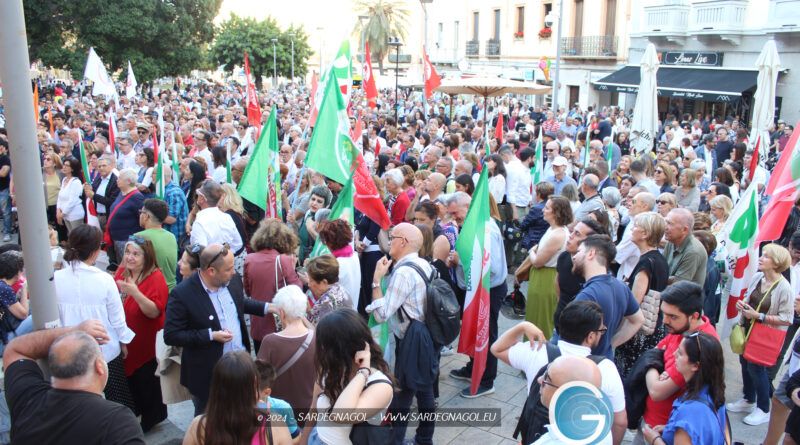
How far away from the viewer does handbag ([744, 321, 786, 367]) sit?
4.35 m

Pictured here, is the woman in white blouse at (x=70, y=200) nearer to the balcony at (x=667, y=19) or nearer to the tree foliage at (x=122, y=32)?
the balcony at (x=667, y=19)

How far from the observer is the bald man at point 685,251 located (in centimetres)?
465

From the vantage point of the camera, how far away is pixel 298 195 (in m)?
7.09

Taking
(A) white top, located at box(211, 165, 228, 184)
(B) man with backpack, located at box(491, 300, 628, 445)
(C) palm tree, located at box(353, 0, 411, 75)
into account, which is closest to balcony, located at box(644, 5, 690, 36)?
(A) white top, located at box(211, 165, 228, 184)

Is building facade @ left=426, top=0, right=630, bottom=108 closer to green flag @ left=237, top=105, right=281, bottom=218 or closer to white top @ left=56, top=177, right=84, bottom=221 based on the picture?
green flag @ left=237, top=105, right=281, bottom=218

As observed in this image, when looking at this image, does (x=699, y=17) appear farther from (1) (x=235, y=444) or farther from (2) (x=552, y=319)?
(1) (x=235, y=444)

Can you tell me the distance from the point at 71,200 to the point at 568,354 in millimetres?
7022

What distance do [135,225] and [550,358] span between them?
16.3ft

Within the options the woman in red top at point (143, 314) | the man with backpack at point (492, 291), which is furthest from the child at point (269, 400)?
the man with backpack at point (492, 291)

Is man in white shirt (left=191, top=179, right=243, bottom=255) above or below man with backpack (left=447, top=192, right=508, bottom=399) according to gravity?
above

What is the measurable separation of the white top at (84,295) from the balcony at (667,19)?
23643 millimetres

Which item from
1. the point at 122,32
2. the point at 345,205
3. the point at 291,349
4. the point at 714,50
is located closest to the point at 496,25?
the point at 714,50

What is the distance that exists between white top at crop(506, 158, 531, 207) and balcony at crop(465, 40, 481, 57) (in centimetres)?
3238

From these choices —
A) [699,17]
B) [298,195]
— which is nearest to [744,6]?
[699,17]
